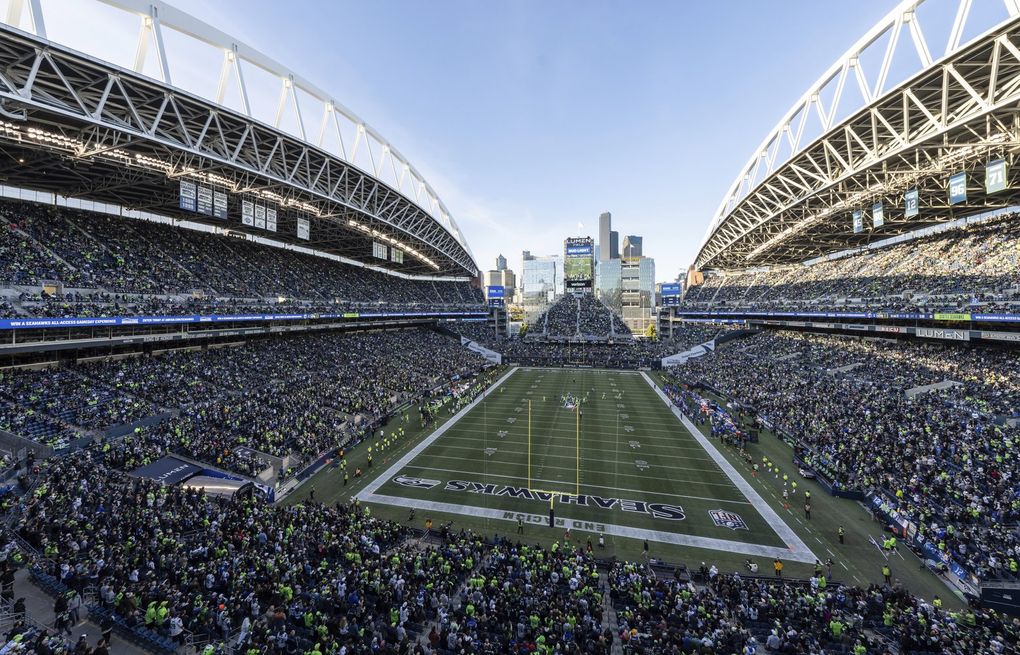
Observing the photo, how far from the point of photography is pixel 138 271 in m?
30.5

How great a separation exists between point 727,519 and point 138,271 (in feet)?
135

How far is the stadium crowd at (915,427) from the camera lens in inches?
538

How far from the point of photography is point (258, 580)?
10445 mm

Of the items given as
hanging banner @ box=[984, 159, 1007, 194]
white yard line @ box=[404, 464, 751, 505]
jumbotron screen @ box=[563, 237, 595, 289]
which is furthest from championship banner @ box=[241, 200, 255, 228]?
jumbotron screen @ box=[563, 237, 595, 289]

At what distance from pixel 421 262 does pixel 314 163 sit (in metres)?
35.8

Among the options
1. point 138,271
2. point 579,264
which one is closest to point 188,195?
point 138,271

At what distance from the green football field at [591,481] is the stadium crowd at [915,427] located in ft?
14.7

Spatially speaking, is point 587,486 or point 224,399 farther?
point 224,399

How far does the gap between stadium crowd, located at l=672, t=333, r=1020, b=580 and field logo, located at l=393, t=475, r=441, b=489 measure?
60.7 feet

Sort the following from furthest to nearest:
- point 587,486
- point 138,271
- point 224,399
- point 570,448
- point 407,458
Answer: point 138,271
point 224,399
point 570,448
point 407,458
point 587,486

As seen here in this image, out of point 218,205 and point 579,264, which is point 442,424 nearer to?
point 218,205

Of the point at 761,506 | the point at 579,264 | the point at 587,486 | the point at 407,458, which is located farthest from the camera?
the point at 579,264

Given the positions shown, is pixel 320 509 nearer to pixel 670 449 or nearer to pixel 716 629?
pixel 716 629

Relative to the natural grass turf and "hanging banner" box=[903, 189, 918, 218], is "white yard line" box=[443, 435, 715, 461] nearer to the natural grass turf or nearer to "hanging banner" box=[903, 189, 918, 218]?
the natural grass turf
